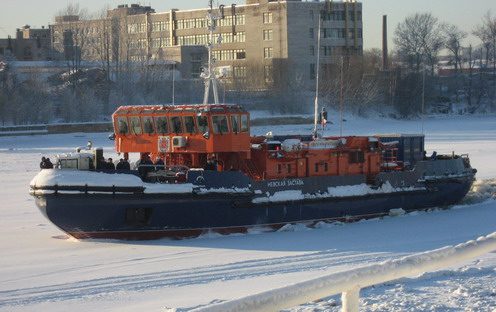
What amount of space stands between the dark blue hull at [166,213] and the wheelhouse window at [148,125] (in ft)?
8.19

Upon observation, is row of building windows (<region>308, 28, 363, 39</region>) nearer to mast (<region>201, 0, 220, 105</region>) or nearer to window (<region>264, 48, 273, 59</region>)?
window (<region>264, 48, 273, 59</region>)

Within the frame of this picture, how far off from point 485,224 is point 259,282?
8.61m

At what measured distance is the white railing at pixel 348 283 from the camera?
232 inches

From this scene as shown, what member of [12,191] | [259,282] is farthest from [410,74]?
[259,282]

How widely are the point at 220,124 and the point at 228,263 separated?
517 cm

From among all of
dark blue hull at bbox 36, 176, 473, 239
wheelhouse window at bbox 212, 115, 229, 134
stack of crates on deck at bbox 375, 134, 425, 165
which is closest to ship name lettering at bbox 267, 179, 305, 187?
dark blue hull at bbox 36, 176, 473, 239

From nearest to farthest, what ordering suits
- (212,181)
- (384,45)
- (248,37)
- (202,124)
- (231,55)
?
(212,181)
(202,124)
(384,45)
(248,37)
(231,55)

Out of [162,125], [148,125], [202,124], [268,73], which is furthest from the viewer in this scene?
[268,73]

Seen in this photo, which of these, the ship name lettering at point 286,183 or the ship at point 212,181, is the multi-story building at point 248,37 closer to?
the ship at point 212,181

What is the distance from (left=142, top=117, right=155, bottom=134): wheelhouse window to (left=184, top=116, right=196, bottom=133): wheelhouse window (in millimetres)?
862

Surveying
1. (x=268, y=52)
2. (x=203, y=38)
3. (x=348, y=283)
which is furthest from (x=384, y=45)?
(x=348, y=283)

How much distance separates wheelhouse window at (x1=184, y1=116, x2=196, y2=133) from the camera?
65.2ft

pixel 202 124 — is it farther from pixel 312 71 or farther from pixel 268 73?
pixel 312 71

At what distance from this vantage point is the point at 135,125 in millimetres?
20688
